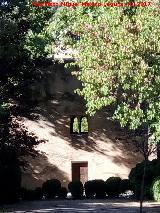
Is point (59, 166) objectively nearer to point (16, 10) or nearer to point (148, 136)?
point (16, 10)

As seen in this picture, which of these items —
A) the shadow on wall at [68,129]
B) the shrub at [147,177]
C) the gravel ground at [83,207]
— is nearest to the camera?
the gravel ground at [83,207]

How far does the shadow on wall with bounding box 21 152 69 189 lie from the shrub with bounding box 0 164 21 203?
5.78 metres

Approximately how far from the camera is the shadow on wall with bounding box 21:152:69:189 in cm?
2764

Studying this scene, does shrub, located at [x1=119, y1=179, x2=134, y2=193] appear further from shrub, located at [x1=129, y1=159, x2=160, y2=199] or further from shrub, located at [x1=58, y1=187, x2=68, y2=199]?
shrub, located at [x1=58, y1=187, x2=68, y2=199]

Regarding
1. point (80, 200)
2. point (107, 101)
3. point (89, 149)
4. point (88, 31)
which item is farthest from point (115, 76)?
point (89, 149)

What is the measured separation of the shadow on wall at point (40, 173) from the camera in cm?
2764

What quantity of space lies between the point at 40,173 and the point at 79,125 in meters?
4.30

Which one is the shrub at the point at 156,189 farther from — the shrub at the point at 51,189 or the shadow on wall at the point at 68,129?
the shadow on wall at the point at 68,129

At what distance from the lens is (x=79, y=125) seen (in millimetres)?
28188

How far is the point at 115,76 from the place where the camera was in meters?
14.9

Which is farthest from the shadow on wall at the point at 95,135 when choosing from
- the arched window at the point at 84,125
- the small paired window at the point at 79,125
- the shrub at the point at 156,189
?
the shrub at the point at 156,189

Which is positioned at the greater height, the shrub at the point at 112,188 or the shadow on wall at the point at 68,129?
the shadow on wall at the point at 68,129

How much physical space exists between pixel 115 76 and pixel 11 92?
8.20 meters

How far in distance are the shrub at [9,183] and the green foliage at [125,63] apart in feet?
25.6
